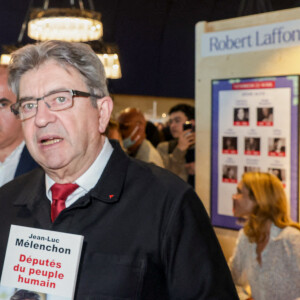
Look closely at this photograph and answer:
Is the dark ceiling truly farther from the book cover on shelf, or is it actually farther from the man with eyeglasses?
the book cover on shelf

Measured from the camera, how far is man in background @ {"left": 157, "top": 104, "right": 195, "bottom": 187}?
191 inches

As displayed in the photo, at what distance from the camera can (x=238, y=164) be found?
11.9 ft

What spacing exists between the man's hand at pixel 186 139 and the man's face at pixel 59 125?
11.2 ft

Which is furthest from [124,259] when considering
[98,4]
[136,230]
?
[98,4]

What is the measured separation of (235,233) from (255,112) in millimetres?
853

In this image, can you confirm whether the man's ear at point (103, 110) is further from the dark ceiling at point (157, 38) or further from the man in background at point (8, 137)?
the dark ceiling at point (157, 38)

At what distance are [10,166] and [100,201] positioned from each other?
40.6 inches

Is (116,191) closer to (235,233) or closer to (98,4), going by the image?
(235,233)

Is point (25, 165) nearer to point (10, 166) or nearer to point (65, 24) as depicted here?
point (10, 166)

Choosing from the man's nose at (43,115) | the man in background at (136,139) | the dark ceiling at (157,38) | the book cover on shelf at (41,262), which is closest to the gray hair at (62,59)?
the man's nose at (43,115)

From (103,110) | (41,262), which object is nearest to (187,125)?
(103,110)

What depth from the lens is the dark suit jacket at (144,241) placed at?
1.40 metres

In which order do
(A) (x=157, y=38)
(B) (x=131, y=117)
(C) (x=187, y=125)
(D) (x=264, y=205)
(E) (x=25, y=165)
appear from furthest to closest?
(A) (x=157, y=38)
(B) (x=131, y=117)
(C) (x=187, y=125)
(D) (x=264, y=205)
(E) (x=25, y=165)

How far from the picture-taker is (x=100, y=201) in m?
1.51
